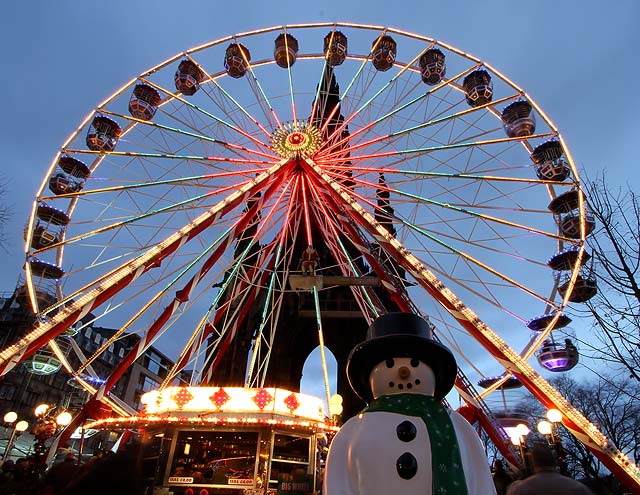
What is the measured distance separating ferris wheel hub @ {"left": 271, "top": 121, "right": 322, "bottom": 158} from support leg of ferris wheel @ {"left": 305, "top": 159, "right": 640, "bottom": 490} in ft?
8.50

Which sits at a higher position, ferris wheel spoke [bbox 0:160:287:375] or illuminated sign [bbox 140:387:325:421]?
ferris wheel spoke [bbox 0:160:287:375]

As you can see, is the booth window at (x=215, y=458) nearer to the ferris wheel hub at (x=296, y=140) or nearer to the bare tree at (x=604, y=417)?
the ferris wheel hub at (x=296, y=140)

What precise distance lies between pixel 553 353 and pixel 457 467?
13173 millimetres

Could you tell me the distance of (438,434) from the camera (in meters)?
3.24

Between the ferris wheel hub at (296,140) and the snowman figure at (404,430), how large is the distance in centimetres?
1156

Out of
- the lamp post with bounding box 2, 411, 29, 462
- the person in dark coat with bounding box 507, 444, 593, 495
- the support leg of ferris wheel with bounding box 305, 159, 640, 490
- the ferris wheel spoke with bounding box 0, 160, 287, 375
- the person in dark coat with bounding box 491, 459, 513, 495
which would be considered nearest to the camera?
the person in dark coat with bounding box 507, 444, 593, 495

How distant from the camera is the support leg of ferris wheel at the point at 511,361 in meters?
8.89

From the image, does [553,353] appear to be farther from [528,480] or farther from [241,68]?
[241,68]

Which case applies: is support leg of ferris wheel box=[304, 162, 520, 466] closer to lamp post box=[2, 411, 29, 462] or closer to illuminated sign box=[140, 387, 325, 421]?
illuminated sign box=[140, 387, 325, 421]

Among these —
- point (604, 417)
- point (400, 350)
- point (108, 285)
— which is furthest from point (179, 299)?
point (604, 417)

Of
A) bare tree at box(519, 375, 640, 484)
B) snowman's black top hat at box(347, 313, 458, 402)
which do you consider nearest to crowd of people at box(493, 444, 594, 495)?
snowman's black top hat at box(347, 313, 458, 402)

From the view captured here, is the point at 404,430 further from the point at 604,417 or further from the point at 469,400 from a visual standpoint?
the point at 604,417

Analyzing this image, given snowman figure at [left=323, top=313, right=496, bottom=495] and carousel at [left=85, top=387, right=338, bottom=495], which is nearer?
snowman figure at [left=323, top=313, right=496, bottom=495]

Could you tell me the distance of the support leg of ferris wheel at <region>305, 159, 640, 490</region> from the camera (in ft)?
29.2
